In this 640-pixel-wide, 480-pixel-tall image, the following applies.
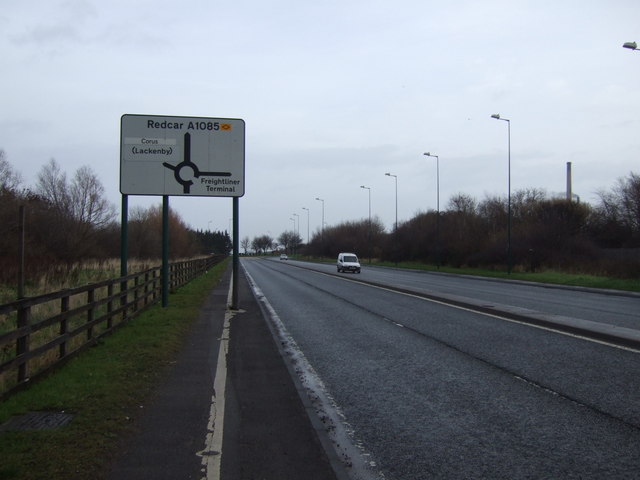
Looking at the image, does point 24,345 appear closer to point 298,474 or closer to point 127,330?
point 298,474

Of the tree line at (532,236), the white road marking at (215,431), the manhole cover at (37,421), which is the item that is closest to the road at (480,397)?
the white road marking at (215,431)

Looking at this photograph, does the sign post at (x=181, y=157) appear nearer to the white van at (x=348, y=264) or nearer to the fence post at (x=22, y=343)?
the fence post at (x=22, y=343)

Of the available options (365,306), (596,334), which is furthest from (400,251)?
(596,334)

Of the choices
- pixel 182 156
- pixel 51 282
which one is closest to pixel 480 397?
pixel 182 156

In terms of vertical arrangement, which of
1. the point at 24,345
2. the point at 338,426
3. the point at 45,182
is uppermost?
the point at 45,182

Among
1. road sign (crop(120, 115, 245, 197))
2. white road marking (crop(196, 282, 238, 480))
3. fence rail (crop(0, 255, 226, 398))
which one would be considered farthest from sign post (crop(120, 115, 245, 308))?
white road marking (crop(196, 282, 238, 480))

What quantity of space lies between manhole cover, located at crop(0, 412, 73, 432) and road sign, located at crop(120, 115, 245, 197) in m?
11.1

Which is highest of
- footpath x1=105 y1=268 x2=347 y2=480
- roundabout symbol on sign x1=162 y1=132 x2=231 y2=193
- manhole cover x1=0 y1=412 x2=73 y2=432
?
roundabout symbol on sign x1=162 y1=132 x2=231 y2=193

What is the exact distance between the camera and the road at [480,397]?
461 cm

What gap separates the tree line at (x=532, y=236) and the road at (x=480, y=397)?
96.8 ft

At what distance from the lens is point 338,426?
5.55 metres

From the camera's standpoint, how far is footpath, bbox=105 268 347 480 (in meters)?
4.36

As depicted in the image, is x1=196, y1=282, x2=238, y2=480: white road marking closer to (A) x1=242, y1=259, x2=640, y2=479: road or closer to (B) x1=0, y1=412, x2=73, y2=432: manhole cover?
(A) x1=242, y1=259, x2=640, y2=479: road

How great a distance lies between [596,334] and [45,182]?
5619cm
